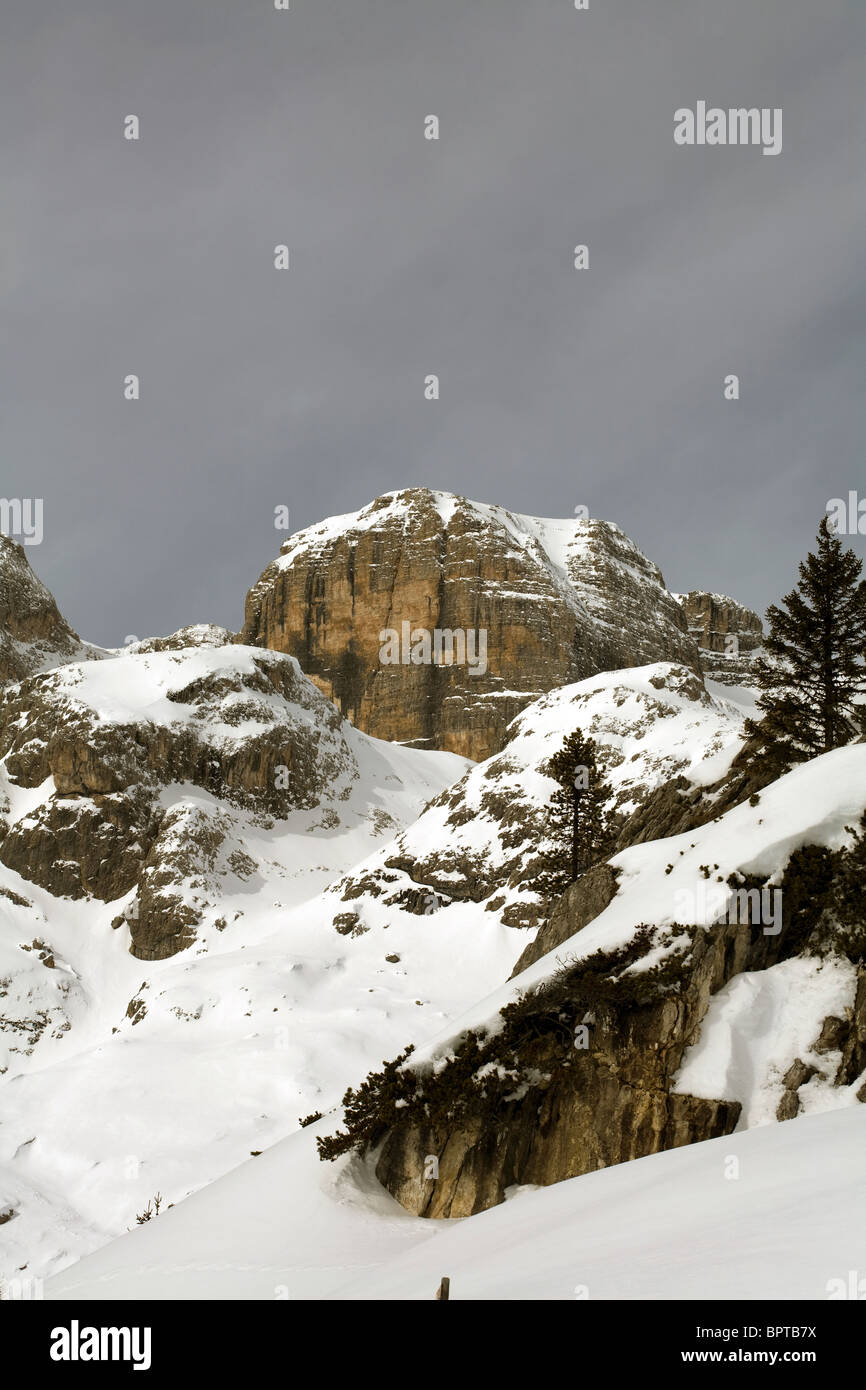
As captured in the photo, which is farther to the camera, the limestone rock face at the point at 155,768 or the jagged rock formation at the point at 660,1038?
the limestone rock face at the point at 155,768

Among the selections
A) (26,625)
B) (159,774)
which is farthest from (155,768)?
(26,625)

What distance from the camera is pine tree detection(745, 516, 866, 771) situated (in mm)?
32531

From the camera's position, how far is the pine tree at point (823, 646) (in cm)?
3253

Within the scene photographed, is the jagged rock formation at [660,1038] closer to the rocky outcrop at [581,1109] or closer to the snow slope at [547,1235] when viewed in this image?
the rocky outcrop at [581,1109]

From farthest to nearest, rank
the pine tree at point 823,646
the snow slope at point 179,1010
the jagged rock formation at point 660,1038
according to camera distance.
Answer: the snow slope at point 179,1010 < the pine tree at point 823,646 < the jagged rock formation at point 660,1038

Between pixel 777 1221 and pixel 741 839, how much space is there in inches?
504

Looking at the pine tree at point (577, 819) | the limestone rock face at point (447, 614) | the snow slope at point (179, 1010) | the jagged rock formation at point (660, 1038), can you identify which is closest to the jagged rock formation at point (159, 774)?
the snow slope at point (179, 1010)

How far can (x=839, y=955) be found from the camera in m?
19.1

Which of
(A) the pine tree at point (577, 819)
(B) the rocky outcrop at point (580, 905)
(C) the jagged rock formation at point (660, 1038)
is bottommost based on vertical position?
(C) the jagged rock formation at point (660, 1038)

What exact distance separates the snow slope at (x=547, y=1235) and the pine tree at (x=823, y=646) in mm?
19655

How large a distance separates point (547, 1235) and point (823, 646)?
83.5ft

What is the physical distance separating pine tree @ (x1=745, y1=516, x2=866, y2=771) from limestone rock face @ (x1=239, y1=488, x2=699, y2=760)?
370 feet

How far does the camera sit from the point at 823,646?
33.4 m
